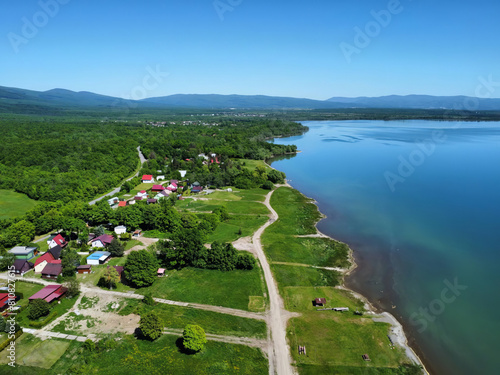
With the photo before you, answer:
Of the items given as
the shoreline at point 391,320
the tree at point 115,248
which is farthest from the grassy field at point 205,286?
the shoreline at point 391,320

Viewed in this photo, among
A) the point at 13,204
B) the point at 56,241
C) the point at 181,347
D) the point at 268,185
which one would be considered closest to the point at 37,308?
the point at 181,347

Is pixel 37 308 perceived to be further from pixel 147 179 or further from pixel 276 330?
pixel 147 179

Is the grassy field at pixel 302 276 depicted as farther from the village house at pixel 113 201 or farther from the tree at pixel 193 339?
the village house at pixel 113 201

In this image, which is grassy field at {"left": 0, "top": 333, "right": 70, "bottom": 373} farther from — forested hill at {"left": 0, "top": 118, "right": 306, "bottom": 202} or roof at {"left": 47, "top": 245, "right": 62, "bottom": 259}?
forested hill at {"left": 0, "top": 118, "right": 306, "bottom": 202}

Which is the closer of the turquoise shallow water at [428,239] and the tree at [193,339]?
the tree at [193,339]

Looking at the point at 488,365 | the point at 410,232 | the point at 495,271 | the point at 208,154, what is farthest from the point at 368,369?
the point at 208,154

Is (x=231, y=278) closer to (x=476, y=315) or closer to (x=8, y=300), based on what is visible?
(x=8, y=300)
